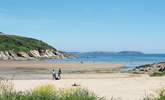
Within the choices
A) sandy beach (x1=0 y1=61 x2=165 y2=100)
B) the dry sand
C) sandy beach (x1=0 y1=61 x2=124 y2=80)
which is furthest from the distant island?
the dry sand

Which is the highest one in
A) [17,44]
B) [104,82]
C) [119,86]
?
[17,44]

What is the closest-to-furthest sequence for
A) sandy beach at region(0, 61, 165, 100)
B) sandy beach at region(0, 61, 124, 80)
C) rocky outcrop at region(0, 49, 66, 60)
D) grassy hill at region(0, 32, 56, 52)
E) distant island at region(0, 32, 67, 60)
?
sandy beach at region(0, 61, 165, 100), sandy beach at region(0, 61, 124, 80), rocky outcrop at region(0, 49, 66, 60), distant island at region(0, 32, 67, 60), grassy hill at region(0, 32, 56, 52)

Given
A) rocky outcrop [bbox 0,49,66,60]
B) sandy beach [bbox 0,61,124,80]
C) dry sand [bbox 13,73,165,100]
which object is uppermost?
rocky outcrop [bbox 0,49,66,60]

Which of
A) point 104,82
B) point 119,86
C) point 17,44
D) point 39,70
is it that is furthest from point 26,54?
point 119,86

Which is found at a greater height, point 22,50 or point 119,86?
point 22,50

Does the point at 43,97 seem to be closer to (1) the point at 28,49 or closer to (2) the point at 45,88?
(2) the point at 45,88

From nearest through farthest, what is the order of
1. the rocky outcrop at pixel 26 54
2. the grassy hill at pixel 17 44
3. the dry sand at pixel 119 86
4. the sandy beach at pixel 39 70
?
the dry sand at pixel 119 86, the sandy beach at pixel 39 70, the rocky outcrop at pixel 26 54, the grassy hill at pixel 17 44

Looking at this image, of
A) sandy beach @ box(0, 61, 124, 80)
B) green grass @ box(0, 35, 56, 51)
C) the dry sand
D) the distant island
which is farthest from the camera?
green grass @ box(0, 35, 56, 51)

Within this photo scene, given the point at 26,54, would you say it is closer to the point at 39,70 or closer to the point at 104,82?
the point at 39,70

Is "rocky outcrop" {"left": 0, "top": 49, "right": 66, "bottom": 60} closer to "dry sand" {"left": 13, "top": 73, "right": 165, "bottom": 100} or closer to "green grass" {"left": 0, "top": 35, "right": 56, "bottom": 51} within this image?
"green grass" {"left": 0, "top": 35, "right": 56, "bottom": 51}

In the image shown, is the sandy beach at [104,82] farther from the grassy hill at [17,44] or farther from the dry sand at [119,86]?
the grassy hill at [17,44]

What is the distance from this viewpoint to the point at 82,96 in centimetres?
1462

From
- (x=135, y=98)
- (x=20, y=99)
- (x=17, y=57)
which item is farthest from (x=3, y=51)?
(x=20, y=99)

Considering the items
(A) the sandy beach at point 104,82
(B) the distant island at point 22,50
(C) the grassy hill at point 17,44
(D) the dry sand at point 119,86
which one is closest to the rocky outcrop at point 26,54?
(B) the distant island at point 22,50
